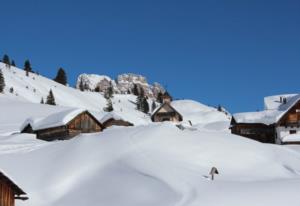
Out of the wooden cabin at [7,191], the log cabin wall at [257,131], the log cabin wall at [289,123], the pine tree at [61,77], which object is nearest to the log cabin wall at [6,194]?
the wooden cabin at [7,191]

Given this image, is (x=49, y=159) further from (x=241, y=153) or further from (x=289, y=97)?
(x=289, y=97)

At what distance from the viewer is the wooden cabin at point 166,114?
9451 cm

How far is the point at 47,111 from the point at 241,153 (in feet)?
191

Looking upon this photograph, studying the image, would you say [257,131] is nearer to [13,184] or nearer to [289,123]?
[289,123]

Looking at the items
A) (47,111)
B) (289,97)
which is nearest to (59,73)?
(47,111)

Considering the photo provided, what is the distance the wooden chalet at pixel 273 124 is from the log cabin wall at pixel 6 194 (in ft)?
144

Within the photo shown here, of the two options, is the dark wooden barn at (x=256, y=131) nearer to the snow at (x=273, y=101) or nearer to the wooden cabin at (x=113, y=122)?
the snow at (x=273, y=101)

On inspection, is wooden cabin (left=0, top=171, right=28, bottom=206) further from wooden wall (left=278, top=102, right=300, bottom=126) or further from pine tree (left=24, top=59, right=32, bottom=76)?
pine tree (left=24, top=59, right=32, bottom=76)

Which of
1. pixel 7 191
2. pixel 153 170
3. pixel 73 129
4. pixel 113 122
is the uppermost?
pixel 113 122

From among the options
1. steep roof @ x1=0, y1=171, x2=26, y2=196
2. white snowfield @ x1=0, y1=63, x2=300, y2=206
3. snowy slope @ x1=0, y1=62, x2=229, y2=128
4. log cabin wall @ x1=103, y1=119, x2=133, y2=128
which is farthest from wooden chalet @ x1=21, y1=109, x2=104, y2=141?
snowy slope @ x1=0, y1=62, x2=229, y2=128

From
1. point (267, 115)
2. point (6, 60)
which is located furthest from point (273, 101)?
point (6, 60)

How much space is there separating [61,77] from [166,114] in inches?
3422

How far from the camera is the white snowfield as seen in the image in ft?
99.0

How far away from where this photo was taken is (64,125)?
59969 millimetres
